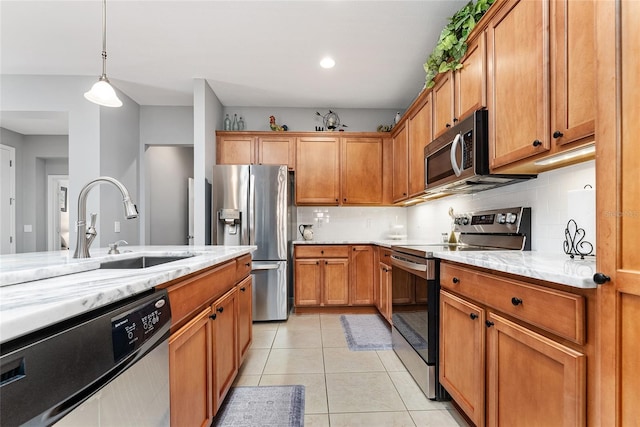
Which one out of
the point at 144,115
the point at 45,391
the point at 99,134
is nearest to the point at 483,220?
the point at 45,391

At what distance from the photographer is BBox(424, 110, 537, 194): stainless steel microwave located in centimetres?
188

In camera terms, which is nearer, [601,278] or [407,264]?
[601,278]

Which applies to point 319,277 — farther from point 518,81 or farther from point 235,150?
point 518,81

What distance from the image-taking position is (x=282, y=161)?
12.9ft

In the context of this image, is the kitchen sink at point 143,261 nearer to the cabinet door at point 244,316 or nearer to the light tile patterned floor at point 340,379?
the cabinet door at point 244,316

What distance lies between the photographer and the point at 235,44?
2.75 meters

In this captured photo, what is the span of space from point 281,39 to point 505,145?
2.05 m

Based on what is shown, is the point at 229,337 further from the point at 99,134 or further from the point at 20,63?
the point at 20,63

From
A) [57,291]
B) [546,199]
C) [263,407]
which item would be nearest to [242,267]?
[263,407]

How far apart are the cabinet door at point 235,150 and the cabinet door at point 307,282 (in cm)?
148

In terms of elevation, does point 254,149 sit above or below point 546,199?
above

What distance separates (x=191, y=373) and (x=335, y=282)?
2584 millimetres

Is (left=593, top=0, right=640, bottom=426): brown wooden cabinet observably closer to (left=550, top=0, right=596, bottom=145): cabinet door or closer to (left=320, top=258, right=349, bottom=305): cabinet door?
(left=550, top=0, right=596, bottom=145): cabinet door

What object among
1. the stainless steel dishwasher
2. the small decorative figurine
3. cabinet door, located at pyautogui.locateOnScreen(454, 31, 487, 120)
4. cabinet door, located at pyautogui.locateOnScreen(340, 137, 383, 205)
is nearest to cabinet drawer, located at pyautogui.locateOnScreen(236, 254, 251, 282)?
the stainless steel dishwasher
